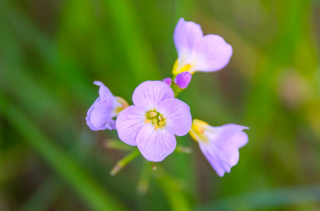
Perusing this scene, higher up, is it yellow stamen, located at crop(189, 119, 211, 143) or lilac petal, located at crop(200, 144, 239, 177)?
yellow stamen, located at crop(189, 119, 211, 143)

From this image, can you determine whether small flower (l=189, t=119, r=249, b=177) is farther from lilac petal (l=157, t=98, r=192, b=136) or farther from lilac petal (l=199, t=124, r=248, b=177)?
lilac petal (l=157, t=98, r=192, b=136)

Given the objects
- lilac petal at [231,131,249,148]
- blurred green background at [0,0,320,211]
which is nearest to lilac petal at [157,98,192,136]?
lilac petal at [231,131,249,148]

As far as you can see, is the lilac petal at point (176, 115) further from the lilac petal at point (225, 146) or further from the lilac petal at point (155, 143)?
the lilac petal at point (225, 146)

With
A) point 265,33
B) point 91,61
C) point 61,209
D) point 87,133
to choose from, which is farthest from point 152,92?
point 265,33

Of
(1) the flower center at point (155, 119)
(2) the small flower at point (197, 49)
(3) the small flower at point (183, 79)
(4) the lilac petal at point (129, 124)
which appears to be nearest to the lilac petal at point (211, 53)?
(2) the small flower at point (197, 49)

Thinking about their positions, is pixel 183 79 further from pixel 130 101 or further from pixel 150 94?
pixel 130 101

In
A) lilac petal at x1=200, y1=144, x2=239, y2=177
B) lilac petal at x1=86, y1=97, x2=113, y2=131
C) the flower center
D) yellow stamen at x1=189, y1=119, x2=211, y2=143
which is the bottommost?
lilac petal at x1=86, y1=97, x2=113, y2=131

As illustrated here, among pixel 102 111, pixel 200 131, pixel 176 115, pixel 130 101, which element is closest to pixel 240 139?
pixel 200 131
